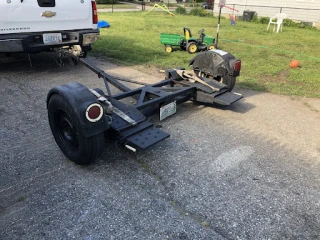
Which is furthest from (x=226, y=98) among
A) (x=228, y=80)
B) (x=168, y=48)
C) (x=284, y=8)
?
(x=284, y=8)

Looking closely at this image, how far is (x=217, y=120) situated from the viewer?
14.9 ft

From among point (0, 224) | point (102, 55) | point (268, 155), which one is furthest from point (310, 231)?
point (102, 55)

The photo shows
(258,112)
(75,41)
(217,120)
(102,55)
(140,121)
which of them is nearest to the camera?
(140,121)

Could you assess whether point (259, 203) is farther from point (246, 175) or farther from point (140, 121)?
point (140, 121)

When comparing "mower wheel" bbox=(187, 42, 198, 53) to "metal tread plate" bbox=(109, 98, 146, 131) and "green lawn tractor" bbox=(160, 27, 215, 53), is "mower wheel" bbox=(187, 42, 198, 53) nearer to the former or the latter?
"green lawn tractor" bbox=(160, 27, 215, 53)

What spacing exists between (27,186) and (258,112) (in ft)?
12.1

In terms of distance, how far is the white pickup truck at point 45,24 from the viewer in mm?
5539

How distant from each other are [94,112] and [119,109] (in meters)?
0.92

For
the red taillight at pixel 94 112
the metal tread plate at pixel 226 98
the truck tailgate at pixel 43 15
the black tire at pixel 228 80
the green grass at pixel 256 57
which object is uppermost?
the truck tailgate at pixel 43 15

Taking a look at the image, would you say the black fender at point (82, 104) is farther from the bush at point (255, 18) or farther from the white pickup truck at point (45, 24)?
the bush at point (255, 18)

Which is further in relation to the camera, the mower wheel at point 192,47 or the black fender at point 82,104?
the mower wheel at point 192,47

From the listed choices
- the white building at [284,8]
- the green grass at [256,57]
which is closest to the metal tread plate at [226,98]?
the green grass at [256,57]

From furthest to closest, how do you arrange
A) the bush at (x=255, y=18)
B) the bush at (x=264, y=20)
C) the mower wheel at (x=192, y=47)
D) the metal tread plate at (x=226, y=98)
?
the bush at (x=255, y=18), the bush at (x=264, y=20), the mower wheel at (x=192, y=47), the metal tread plate at (x=226, y=98)

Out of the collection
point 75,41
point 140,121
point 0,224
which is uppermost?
point 75,41
